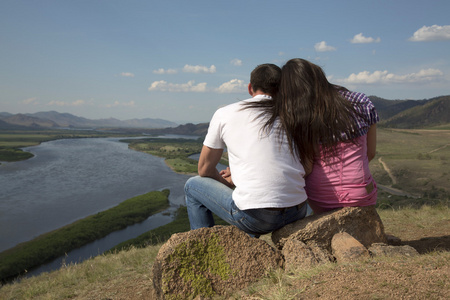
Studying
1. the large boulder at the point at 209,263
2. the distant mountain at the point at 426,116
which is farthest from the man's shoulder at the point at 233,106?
the distant mountain at the point at 426,116

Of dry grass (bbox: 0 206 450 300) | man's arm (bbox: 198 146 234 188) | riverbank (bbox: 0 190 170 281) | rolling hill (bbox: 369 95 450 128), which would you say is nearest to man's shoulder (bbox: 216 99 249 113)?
man's arm (bbox: 198 146 234 188)

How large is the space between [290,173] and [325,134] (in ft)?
1.70

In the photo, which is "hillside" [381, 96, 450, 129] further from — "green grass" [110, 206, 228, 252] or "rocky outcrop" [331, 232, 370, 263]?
"rocky outcrop" [331, 232, 370, 263]

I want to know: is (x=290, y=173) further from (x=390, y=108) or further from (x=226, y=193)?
(x=390, y=108)

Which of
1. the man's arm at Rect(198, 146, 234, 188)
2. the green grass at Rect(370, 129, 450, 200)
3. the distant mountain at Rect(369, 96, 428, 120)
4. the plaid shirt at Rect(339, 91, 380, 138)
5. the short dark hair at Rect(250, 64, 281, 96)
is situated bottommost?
the green grass at Rect(370, 129, 450, 200)

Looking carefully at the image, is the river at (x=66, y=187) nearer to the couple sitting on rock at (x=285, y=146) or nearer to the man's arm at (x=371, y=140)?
the couple sitting on rock at (x=285, y=146)

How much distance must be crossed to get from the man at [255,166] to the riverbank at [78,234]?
116 ft

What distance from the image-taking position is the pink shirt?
3.08m

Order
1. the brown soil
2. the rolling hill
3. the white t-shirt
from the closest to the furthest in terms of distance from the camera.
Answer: the brown soil
the white t-shirt
the rolling hill

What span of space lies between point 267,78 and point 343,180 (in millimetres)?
1254

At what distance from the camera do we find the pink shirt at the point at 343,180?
10.1 ft

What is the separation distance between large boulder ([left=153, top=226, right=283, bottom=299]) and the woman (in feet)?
2.95

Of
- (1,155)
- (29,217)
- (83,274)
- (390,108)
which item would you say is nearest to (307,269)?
(83,274)

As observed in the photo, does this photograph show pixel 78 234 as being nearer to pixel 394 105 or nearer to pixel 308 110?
pixel 308 110
